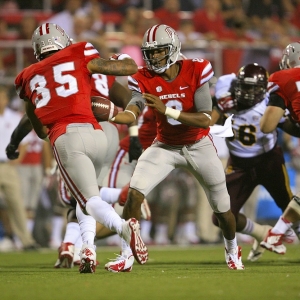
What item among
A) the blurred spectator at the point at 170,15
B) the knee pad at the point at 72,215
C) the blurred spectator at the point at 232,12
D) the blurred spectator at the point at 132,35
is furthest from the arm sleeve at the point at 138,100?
the blurred spectator at the point at 232,12

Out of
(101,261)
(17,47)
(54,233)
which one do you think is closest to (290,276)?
(101,261)

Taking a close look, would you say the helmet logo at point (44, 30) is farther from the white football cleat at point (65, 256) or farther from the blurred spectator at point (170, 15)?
the blurred spectator at point (170, 15)

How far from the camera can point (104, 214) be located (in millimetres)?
5230

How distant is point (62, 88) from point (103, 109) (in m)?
0.42

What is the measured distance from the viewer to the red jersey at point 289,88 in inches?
250

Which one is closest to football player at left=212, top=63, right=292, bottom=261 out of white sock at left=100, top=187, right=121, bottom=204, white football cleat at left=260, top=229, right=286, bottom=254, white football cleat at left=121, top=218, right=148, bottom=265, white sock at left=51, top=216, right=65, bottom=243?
white football cleat at left=260, top=229, right=286, bottom=254

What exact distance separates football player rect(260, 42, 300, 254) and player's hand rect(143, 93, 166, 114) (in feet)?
4.35

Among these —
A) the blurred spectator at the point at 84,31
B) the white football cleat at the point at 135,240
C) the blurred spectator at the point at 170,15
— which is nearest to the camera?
the white football cleat at the point at 135,240

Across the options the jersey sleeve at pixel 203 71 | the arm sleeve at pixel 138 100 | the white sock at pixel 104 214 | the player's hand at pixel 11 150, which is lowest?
the white sock at pixel 104 214

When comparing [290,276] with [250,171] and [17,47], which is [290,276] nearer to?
[250,171]

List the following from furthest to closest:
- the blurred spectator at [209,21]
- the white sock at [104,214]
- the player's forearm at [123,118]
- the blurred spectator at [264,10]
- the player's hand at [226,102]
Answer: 1. the blurred spectator at [264,10]
2. the blurred spectator at [209,21]
3. the player's hand at [226,102]
4. the player's forearm at [123,118]
5. the white sock at [104,214]

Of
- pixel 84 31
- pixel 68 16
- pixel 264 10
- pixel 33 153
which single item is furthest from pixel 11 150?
pixel 264 10

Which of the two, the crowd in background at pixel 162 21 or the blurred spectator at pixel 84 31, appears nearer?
the crowd in background at pixel 162 21

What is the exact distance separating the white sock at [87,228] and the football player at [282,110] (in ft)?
5.87
